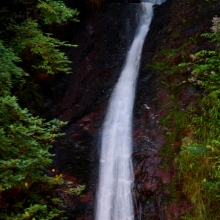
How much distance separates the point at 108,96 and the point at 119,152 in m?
2.05

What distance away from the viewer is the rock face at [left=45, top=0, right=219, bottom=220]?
5.40 meters

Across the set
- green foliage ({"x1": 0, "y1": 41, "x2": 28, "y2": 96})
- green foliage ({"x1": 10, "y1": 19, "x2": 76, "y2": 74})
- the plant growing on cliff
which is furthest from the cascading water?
green foliage ({"x1": 0, "y1": 41, "x2": 28, "y2": 96})

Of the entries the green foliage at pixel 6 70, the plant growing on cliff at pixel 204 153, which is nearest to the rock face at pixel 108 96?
the plant growing on cliff at pixel 204 153

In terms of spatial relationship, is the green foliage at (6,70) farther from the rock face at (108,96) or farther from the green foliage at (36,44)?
the rock face at (108,96)

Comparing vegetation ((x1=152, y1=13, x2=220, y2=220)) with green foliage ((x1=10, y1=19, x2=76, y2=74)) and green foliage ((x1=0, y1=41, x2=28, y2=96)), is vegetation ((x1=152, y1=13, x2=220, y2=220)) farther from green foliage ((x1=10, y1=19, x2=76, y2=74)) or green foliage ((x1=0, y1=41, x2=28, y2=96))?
green foliage ((x1=0, y1=41, x2=28, y2=96))

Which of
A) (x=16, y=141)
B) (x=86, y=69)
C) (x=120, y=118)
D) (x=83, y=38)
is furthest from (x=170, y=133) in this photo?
(x=83, y=38)

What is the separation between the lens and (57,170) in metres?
6.11

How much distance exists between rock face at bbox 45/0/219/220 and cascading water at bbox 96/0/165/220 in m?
0.15

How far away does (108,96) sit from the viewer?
776 cm

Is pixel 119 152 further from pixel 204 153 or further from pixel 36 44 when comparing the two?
pixel 36 44

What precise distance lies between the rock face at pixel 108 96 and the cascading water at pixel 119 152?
6.0 inches

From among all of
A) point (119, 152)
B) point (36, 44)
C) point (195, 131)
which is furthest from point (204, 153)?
point (36, 44)

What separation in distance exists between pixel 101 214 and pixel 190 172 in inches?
70.5

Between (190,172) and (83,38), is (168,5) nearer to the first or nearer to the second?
(83,38)
